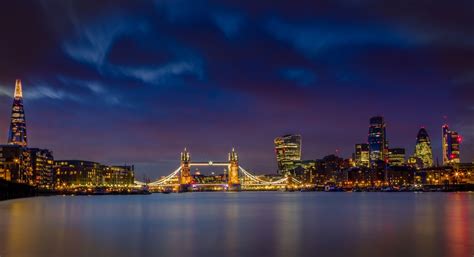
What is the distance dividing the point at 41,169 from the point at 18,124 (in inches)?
638

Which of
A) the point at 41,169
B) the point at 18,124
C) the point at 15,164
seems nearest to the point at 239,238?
the point at 15,164

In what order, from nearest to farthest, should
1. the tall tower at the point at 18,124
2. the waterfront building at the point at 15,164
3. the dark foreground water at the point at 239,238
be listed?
the dark foreground water at the point at 239,238 → the waterfront building at the point at 15,164 → the tall tower at the point at 18,124

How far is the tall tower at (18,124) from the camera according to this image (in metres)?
186

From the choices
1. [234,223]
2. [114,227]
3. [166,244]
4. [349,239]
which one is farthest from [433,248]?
[114,227]

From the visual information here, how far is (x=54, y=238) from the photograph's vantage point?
32.8 m

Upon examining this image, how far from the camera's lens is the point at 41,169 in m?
187

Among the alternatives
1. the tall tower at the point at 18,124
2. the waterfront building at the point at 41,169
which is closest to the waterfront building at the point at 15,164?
the waterfront building at the point at 41,169

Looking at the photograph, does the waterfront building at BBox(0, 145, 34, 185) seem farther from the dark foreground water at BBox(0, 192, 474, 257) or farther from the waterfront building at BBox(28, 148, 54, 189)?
the dark foreground water at BBox(0, 192, 474, 257)

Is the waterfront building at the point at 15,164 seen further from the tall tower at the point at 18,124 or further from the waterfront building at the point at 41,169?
the tall tower at the point at 18,124

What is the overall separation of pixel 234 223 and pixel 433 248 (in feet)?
62.7

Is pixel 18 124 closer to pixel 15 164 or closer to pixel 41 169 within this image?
pixel 41 169

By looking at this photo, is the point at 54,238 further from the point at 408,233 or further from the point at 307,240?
the point at 408,233

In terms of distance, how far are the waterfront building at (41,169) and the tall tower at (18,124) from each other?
14.6ft

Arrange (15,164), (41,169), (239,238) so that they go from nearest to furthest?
(239,238) < (15,164) < (41,169)
